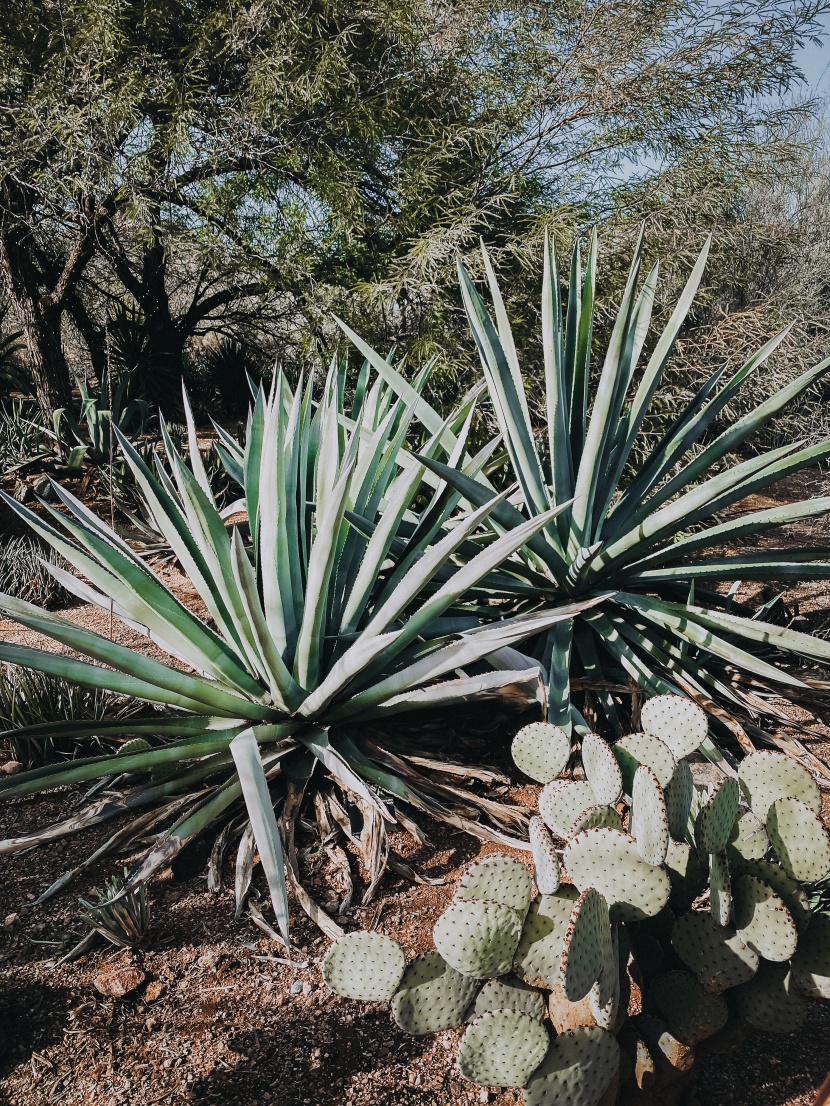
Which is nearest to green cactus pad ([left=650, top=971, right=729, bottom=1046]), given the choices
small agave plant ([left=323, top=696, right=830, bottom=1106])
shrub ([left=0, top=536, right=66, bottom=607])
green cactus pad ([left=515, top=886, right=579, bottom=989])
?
small agave plant ([left=323, top=696, right=830, bottom=1106])

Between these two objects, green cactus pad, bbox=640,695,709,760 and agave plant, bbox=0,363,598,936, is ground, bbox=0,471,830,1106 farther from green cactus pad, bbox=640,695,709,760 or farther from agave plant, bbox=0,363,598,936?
green cactus pad, bbox=640,695,709,760

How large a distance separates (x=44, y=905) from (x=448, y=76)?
24.4 feet

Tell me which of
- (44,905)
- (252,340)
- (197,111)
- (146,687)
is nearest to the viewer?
(44,905)

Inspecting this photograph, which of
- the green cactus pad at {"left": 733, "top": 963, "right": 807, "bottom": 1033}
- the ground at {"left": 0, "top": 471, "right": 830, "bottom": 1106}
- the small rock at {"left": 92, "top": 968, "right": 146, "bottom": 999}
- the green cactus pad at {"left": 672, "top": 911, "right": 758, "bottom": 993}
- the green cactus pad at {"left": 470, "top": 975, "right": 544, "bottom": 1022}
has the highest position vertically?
the green cactus pad at {"left": 672, "top": 911, "right": 758, "bottom": 993}

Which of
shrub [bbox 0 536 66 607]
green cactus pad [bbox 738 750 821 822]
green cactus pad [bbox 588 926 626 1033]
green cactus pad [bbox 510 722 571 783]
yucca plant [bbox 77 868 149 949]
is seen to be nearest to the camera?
green cactus pad [bbox 588 926 626 1033]

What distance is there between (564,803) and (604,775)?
0.10 m

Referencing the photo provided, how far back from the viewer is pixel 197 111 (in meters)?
7.20

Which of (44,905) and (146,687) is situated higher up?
(146,687)

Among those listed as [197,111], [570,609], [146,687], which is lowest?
[146,687]

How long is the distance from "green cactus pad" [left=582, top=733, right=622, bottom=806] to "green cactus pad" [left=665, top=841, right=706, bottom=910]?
14cm

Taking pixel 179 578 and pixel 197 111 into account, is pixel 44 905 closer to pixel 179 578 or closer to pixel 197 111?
pixel 179 578

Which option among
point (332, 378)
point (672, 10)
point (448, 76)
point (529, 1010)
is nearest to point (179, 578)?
point (332, 378)

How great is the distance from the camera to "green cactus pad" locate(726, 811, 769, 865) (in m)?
1.50

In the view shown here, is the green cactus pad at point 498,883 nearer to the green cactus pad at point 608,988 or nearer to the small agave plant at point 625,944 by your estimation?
the small agave plant at point 625,944
